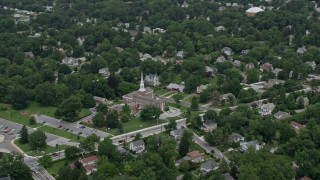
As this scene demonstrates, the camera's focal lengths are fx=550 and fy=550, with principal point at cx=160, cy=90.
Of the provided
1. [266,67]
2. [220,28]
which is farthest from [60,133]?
[220,28]

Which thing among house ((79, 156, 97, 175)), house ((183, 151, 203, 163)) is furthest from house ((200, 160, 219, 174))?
house ((79, 156, 97, 175))

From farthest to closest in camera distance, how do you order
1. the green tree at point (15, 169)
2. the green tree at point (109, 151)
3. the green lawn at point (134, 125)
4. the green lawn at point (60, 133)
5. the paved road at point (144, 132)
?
the green lawn at point (134, 125), the green lawn at point (60, 133), the paved road at point (144, 132), the green tree at point (109, 151), the green tree at point (15, 169)

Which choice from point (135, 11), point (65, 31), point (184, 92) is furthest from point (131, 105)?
point (135, 11)

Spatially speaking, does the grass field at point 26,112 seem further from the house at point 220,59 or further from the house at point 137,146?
the house at point 220,59

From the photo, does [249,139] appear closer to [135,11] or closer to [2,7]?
[135,11]

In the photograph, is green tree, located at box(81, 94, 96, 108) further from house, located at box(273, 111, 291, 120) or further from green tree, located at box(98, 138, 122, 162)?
house, located at box(273, 111, 291, 120)

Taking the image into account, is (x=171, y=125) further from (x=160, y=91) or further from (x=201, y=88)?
(x=160, y=91)

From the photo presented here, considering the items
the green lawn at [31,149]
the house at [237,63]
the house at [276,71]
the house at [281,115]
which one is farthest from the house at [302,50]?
the green lawn at [31,149]
